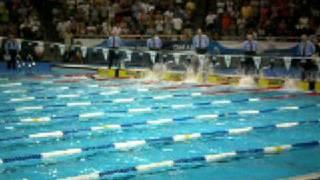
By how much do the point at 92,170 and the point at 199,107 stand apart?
17.0 feet

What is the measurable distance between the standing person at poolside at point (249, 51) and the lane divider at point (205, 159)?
9.00m

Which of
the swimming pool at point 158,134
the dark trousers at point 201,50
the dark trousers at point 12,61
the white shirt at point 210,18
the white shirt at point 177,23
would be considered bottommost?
the swimming pool at point 158,134


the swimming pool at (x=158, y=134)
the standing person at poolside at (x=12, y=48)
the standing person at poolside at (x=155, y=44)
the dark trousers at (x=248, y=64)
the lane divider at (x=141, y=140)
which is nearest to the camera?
the swimming pool at (x=158, y=134)

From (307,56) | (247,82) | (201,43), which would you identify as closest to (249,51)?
(247,82)

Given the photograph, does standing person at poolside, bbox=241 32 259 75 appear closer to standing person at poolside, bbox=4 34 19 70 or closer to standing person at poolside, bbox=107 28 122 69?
standing person at poolside, bbox=107 28 122 69

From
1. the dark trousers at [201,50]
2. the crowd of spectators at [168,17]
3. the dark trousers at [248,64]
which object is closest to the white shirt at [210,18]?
the crowd of spectators at [168,17]

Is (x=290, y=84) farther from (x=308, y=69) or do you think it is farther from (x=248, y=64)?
(x=248, y=64)

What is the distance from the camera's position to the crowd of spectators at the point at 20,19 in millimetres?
23047

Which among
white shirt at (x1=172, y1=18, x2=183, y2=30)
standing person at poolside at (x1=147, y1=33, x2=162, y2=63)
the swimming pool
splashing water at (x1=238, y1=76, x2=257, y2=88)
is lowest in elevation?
the swimming pool

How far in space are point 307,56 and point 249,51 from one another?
2.16 metres

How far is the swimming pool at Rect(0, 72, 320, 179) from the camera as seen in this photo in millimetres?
6094

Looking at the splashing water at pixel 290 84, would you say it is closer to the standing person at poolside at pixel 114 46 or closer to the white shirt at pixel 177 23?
the standing person at poolside at pixel 114 46

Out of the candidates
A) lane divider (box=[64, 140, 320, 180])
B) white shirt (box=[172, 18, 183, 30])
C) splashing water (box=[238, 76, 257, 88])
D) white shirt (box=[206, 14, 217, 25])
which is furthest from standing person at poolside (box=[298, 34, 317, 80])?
lane divider (box=[64, 140, 320, 180])

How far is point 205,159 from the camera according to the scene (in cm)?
640
